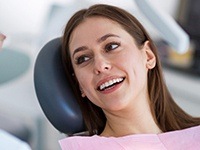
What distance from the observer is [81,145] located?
1146mm

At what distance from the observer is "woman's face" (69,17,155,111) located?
1.15 meters

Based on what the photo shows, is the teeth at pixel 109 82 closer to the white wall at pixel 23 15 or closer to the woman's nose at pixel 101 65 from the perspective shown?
the woman's nose at pixel 101 65

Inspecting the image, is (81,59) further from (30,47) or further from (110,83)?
(30,47)

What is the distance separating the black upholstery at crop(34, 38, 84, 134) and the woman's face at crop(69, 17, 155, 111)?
0.21 feet

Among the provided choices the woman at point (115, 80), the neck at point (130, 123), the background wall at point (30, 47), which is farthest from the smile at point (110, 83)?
the background wall at point (30, 47)

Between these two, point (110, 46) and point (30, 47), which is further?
point (30, 47)

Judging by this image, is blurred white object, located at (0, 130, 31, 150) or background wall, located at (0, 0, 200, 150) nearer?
blurred white object, located at (0, 130, 31, 150)

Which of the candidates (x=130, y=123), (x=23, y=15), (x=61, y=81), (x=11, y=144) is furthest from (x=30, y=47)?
(x=11, y=144)

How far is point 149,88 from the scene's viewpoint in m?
1.32

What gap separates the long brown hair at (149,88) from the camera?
122 cm

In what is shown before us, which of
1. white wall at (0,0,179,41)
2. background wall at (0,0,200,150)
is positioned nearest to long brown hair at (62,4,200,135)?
background wall at (0,0,200,150)

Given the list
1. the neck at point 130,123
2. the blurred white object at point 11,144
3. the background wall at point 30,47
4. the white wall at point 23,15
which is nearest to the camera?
the blurred white object at point 11,144

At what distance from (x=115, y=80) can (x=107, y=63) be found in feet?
0.17

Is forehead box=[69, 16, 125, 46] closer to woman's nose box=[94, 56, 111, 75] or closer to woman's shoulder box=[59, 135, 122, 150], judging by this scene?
woman's nose box=[94, 56, 111, 75]
